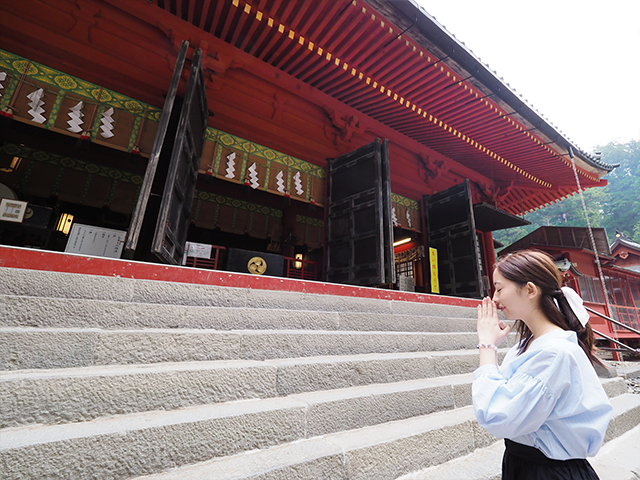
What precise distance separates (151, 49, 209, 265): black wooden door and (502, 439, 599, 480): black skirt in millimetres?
3245

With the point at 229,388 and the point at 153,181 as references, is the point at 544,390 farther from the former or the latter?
the point at 153,181

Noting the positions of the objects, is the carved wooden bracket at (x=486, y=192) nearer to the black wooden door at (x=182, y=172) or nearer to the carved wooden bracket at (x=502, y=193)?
the carved wooden bracket at (x=502, y=193)

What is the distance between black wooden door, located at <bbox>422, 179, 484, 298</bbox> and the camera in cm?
641

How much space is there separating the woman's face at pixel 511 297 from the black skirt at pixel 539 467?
0.44 metres

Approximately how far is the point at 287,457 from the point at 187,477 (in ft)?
1.33

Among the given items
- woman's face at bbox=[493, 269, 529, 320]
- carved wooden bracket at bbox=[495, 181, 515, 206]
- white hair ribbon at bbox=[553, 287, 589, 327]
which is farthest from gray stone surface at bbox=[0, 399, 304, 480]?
carved wooden bracket at bbox=[495, 181, 515, 206]

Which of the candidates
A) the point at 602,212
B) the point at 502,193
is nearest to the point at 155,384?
the point at 502,193

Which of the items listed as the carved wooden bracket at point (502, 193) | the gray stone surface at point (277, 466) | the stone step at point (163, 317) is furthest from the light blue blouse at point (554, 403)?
the carved wooden bracket at point (502, 193)

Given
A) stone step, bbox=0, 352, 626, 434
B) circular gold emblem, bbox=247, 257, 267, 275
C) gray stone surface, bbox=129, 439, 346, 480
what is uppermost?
circular gold emblem, bbox=247, 257, 267, 275

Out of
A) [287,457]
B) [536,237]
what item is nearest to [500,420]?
[287,457]

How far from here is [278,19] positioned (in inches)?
154

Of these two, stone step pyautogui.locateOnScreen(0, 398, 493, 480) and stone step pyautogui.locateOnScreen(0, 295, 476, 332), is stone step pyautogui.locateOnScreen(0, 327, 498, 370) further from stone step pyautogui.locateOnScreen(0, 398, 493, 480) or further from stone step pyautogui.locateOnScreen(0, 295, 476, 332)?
stone step pyautogui.locateOnScreen(0, 398, 493, 480)

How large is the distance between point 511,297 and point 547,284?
124 millimetres

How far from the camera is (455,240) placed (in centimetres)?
688
